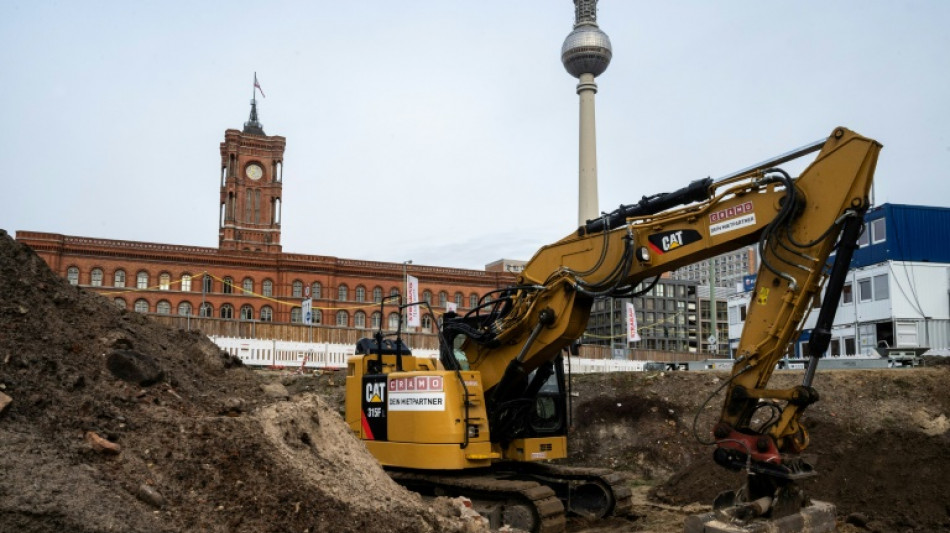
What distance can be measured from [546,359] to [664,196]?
2806 mm

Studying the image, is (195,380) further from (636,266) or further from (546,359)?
(636,266)

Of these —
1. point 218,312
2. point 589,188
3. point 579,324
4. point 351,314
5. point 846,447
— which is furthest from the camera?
point 589,188

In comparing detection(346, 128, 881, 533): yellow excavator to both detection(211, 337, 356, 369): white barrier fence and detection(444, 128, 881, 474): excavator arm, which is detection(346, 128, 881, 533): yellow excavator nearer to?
detection(444, 128, 881, 474): excavator arm

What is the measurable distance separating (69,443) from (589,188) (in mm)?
83338

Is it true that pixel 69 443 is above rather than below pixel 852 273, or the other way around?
below

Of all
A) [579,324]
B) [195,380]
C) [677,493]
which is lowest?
[677,493]

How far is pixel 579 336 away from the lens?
33.3ft

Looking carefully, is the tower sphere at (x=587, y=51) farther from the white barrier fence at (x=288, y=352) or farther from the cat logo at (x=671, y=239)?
the cat logo at (x=671, y=239)

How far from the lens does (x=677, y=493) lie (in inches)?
516

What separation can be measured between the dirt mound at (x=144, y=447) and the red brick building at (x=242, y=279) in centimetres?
4994

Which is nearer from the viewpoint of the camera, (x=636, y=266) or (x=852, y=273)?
(x=636, y=266)

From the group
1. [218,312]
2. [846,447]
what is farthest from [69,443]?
[218,312]

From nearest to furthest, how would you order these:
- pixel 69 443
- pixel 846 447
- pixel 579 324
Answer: pixel 69 443, pixel 579 324, pixel 846 447

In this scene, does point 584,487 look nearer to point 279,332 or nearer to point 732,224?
point 732,224
